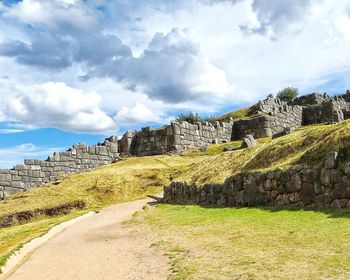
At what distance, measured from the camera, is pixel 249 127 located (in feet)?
167

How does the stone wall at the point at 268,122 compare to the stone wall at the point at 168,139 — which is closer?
the stone wall at the point at 168,139

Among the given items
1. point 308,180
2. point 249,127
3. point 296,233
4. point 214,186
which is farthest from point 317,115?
point 296,233

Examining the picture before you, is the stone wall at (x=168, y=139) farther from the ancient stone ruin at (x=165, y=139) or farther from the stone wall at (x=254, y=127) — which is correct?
the stone wall at (x=254, y=127)

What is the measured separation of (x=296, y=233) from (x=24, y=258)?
7431mm

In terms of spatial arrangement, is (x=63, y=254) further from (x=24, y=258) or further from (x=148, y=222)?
(x=148, y=222)

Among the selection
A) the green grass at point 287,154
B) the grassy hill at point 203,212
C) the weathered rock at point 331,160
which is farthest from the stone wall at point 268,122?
the weathered rock at point 331,160

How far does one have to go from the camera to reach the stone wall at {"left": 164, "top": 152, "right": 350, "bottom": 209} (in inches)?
555

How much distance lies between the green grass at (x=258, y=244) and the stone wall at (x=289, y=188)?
0.79 metres

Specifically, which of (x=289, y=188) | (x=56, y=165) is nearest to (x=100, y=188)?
(x=56, y=165)

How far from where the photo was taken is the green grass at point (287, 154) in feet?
51.3

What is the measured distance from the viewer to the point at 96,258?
37.7 ft

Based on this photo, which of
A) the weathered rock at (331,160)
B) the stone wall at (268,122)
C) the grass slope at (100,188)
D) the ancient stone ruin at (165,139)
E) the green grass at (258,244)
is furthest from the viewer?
the stone wall at (268,122)

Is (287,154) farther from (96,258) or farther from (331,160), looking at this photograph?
(96,258)

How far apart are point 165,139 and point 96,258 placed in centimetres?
3305
